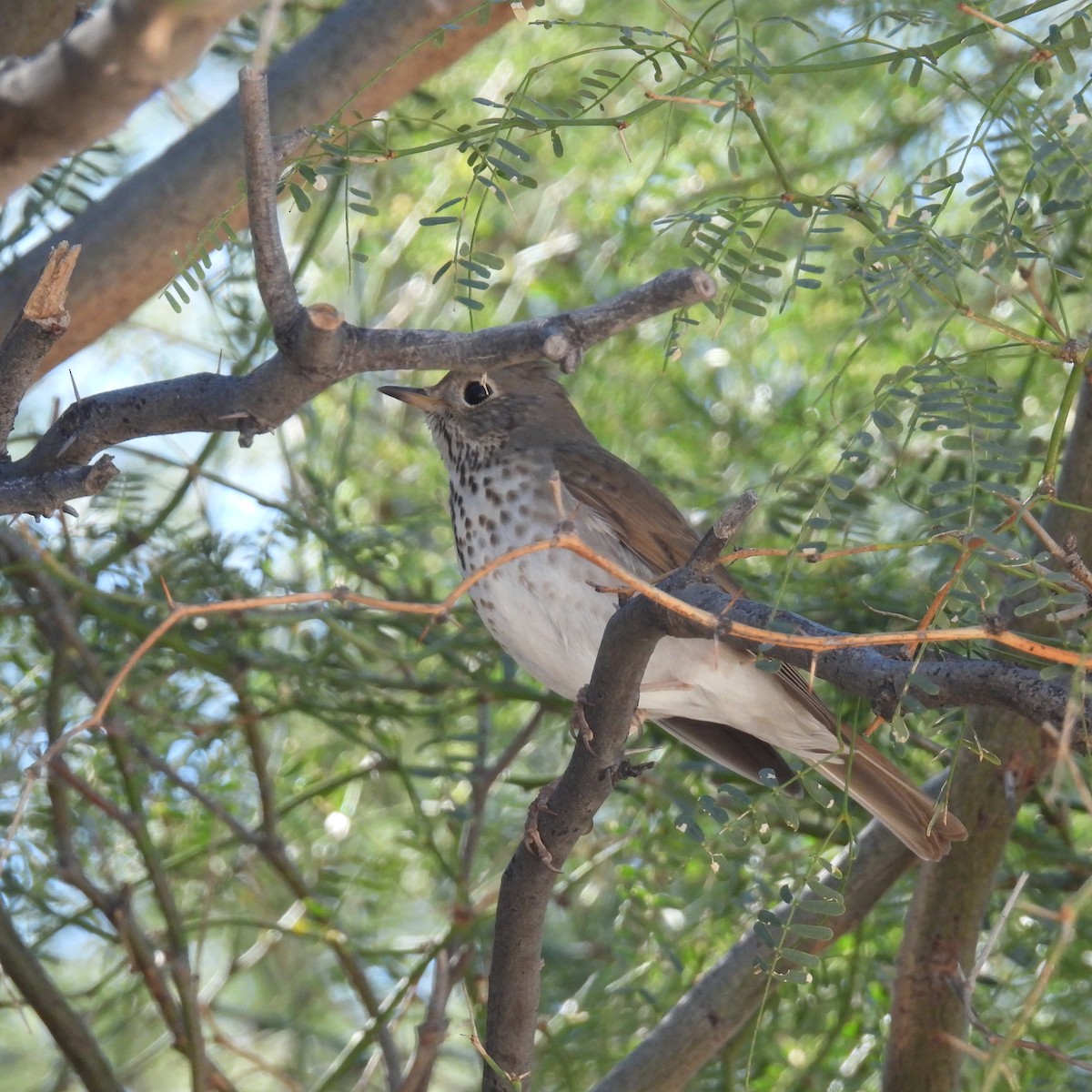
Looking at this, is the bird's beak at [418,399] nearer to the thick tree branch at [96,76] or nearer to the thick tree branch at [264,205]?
the thick tree branch at [264,205]

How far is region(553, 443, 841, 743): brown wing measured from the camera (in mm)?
2924

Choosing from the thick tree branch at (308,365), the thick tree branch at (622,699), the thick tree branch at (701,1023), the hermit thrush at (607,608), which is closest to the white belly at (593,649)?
the hermit thrush at (607,608)

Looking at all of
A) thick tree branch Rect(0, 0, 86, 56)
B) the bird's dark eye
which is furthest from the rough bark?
thick tree branch Rect(0, 0, 86, 56)

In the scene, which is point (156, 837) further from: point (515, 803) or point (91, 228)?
point (91, 228)

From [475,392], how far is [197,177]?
0.75m

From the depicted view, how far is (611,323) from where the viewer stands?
153 centimetres

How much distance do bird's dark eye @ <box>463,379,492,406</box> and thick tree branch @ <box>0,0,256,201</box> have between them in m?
1.92

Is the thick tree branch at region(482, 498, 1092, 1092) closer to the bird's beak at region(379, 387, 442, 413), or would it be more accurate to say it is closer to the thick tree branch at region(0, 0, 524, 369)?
the bird's beak at region(379, 387, 442, 413)

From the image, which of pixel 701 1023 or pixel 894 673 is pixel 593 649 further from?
pixel 894 673

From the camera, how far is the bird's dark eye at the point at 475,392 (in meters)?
3.27

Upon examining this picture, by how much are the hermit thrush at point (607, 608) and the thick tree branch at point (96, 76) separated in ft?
4.96

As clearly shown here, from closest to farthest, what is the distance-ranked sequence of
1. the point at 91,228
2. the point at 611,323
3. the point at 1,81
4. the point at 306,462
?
the point at 1,81 → the point at 611,323 → the point at 91,228 → the point at 306,462

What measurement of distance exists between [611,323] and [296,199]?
0.52 metres

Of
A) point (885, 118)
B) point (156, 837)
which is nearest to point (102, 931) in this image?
point (156, 837)
